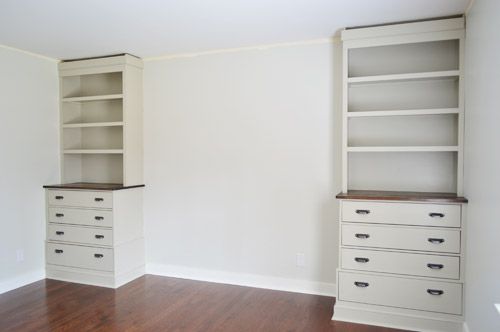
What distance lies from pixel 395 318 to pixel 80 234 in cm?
301

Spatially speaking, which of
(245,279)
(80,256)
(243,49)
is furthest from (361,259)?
(80,256)

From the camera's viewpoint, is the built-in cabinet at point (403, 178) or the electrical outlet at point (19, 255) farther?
the electrical outlet at point (19, 255)

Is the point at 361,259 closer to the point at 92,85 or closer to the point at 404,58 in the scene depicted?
the point at 404,58

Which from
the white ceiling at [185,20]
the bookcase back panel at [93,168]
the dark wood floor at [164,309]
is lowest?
the dark wood floor at [164,309]

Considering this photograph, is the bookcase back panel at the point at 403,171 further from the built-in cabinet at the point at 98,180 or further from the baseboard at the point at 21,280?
the baseboard at the point at 21,280

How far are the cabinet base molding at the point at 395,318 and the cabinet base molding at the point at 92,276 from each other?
82.2 inches

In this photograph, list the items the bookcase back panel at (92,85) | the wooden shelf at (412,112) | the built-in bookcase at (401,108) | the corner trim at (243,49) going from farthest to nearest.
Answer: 1. the bookcase back panel at (92,85)
2. the corner trim at (243,49)
3. the built-in bookcase at (401,108)
4. the wooden shelf at (412,112)

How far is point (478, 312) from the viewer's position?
2.17m

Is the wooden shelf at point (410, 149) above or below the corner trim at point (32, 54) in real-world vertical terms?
below

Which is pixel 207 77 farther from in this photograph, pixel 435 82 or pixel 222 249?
pixel 435 82

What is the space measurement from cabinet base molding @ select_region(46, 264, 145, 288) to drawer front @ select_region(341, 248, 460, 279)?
7.15 ft

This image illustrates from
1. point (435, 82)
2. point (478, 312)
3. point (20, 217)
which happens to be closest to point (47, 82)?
point (20, 217)

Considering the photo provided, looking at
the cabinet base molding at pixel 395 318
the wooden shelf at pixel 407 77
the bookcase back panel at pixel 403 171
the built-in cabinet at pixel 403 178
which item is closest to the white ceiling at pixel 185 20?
the built-in cabinet at pixel 403 178

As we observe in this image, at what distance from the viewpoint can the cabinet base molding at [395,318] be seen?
2627 mm
